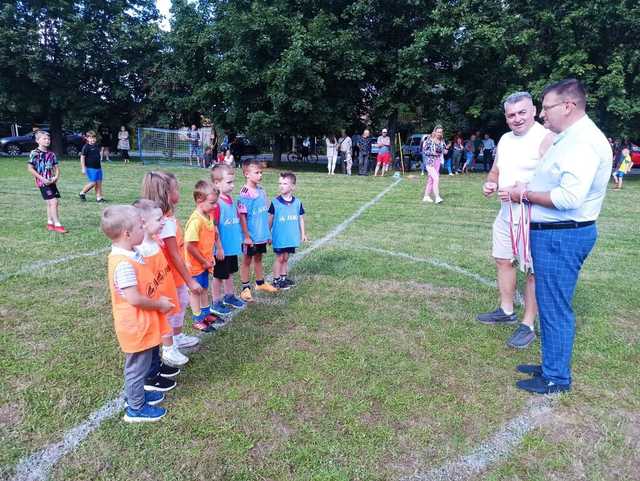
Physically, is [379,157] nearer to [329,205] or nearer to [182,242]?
[329,205]

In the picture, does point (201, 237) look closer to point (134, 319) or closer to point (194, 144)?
point (134, 319)

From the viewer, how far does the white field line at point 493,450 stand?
253 centimetres

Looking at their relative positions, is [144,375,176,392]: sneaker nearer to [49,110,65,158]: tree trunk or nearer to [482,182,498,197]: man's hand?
[482,182,498,197]: man's hand

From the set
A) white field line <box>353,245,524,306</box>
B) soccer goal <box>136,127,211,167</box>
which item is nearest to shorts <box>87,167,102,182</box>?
white field line <box>353,245,524,306</box>

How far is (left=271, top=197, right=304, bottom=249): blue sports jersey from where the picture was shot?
5.11m

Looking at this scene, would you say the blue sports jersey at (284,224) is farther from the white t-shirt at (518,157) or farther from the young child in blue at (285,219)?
the white t-shirt at (518,157)

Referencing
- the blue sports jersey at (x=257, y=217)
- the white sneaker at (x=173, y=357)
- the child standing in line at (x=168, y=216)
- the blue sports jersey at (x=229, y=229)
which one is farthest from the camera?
the blue sports jersey at (x=257, y=217)

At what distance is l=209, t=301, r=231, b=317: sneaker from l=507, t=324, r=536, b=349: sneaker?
8.48 ft

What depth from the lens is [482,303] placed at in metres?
4.98

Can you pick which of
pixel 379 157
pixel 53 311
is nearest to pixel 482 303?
pixel 53 311

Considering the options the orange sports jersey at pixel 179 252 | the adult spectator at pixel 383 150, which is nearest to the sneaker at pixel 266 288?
the orange sports jersey at pixel 179 252

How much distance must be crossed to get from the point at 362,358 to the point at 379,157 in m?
16.3

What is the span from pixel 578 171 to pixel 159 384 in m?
3.02

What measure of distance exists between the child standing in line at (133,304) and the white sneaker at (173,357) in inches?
Result: 21.6
